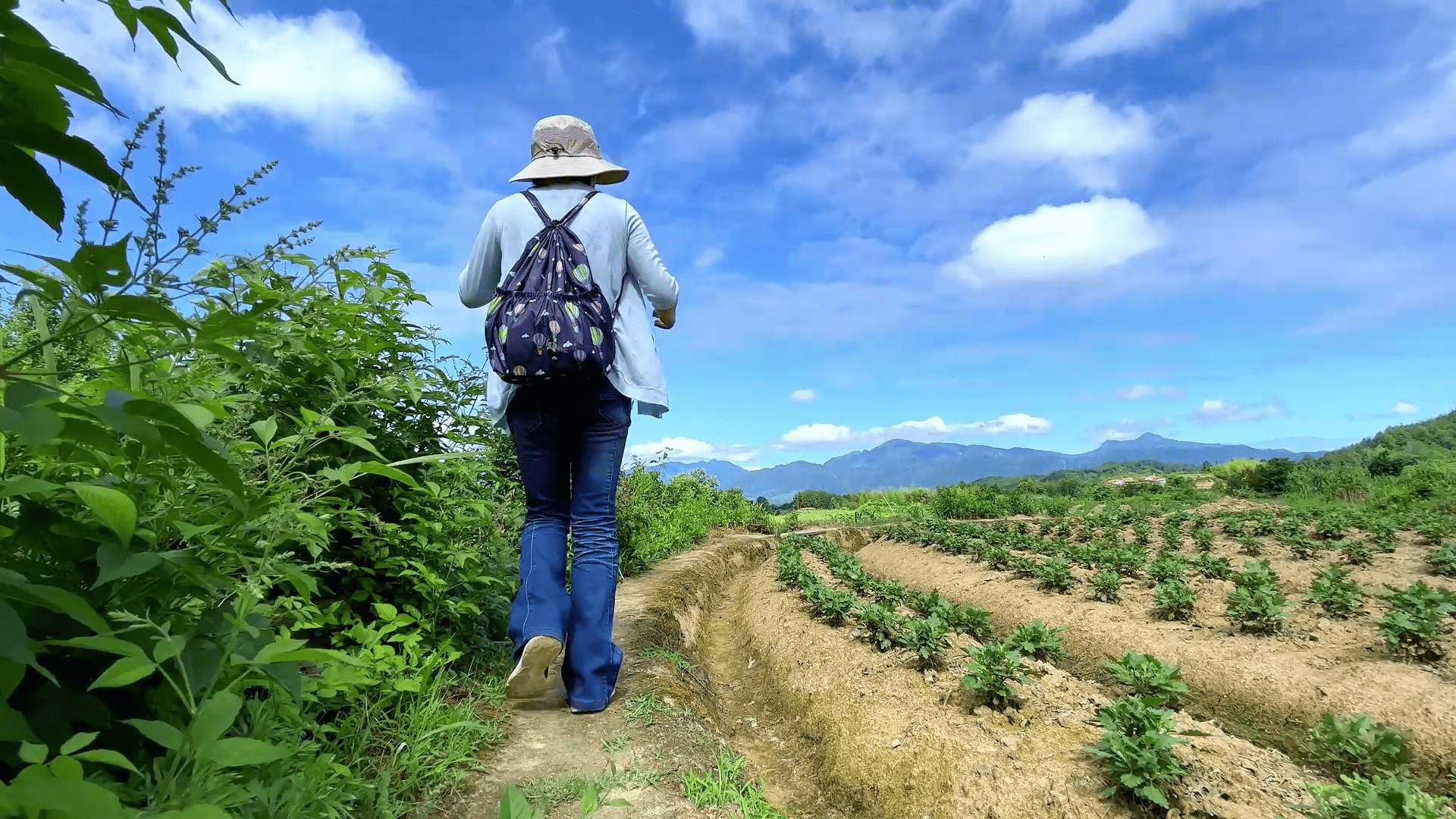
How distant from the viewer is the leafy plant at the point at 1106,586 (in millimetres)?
6980

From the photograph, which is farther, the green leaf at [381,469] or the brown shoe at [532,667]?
the brown shoe at [532,667]

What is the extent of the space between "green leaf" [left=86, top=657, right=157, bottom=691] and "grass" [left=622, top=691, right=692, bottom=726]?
7.00ft

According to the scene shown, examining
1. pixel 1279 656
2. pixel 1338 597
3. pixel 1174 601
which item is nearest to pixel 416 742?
pixel 1279 656

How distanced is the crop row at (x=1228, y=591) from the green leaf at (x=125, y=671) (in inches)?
263

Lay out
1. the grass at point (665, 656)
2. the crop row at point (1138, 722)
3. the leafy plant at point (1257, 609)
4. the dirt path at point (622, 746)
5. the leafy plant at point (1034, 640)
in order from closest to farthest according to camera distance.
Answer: the dirt path at point (622, 746)
the crop row at point (1138, 722)
the grass at point (665, 656)
the leafy plant at point (1034, 640)
the leafy plant at point (1257, 609)

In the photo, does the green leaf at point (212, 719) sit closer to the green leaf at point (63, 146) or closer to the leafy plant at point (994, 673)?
the green leaf at point (63, 146)

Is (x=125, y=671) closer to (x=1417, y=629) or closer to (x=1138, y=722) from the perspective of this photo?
(x=1138, y=722)

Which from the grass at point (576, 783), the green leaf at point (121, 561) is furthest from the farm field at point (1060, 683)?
the green leaf at point (121, 561)

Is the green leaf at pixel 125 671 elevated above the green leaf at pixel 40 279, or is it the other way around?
the green leaf at pixel 40 279

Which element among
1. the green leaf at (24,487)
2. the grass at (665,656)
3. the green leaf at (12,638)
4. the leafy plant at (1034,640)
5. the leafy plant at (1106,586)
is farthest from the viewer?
the leafy plant at (1106,586)

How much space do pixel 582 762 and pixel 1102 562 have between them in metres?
7.99

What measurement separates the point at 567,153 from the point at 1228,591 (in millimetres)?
7520

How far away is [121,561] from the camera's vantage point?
36.9 inches

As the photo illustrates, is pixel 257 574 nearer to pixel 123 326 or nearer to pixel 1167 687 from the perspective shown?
pixel 123 326
